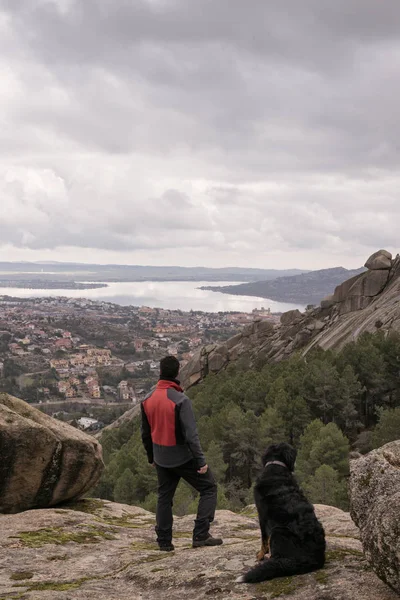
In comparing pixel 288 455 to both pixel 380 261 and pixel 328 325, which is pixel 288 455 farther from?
pixel 380 261

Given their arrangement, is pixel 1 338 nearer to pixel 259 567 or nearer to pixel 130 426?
pixel 130 426

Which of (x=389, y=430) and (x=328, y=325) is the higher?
(x=328, y=325)

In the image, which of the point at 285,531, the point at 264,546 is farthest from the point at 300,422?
the point at 285,531

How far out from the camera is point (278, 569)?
552cm

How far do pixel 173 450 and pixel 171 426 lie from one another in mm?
404

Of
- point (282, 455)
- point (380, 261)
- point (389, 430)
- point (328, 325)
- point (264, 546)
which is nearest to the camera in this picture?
point (264, 546)

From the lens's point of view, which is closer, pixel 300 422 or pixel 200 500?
pixel 200 500

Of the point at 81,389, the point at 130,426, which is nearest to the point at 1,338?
the point at 81,389

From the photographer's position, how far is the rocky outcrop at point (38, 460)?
Result: 11.0m

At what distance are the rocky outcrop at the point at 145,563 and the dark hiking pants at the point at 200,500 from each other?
1.26ft

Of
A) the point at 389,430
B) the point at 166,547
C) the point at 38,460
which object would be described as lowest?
the point at 389,430

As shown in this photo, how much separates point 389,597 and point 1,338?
174512 mm

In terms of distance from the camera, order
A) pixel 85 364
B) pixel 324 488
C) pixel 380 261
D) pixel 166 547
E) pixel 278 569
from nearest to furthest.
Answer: pixel 278 569 → pixel 166 547 → pixel 324 488 → pixel 380 261 → pixel 85 364

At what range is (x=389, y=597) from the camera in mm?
4793
